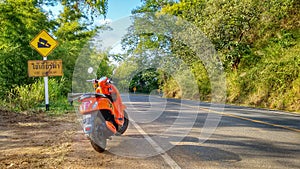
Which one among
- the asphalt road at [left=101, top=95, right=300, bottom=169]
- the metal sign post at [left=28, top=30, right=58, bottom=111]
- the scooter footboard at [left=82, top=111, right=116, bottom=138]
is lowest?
the asphalt road at [left=101, top=95, right=300, bottom=169]

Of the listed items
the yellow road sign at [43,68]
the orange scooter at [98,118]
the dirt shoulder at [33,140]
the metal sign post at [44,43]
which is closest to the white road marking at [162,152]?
the orange scooter at [98,118]

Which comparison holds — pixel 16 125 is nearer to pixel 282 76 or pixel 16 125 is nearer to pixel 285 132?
pixel 285 132

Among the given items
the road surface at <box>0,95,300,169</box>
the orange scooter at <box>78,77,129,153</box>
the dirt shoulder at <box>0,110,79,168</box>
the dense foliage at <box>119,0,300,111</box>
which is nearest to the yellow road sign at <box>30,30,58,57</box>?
the dirt shoulder at <box>0,110,79,168</box>

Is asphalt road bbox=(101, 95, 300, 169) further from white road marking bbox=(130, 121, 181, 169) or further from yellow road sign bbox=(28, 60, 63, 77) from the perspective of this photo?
yellow road sign bbox=(28, 60, 63, 77)

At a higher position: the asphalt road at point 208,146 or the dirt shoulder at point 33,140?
the dirt shoulder at point 33,140

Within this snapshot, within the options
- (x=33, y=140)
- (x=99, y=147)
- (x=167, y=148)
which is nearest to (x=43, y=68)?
(x=33, y=140)

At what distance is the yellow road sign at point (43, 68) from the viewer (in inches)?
438

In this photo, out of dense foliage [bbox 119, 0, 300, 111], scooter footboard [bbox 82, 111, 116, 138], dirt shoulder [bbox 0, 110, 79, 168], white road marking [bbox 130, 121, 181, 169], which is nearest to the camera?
white road marking [bbox 130, 121, 181, 169]

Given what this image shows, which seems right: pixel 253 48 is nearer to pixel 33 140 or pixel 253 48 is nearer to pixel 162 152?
pixel 162 152

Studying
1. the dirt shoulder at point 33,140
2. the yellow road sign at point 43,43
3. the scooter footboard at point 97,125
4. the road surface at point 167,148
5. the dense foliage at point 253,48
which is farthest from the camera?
the dense foliage at point 253,48

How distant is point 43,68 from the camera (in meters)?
11.3

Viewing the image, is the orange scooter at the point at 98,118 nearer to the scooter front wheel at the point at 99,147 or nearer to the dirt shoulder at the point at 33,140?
the scooter front wheel at the point at 99,147

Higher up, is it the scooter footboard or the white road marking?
the scooter footboard

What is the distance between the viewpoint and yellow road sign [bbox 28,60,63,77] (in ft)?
36.5
